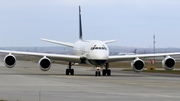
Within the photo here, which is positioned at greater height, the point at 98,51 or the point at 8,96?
the point at 98,51

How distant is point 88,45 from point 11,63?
24.6 feet

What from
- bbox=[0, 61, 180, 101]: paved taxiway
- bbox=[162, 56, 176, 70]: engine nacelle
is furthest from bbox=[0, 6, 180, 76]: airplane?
bbox=[0, 61, 180, 101]: paved taxiway

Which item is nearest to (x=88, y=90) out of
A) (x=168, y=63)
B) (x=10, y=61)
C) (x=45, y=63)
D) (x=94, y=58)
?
(x=94, y=58)

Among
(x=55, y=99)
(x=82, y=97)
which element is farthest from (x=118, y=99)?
(x=55, y=99)

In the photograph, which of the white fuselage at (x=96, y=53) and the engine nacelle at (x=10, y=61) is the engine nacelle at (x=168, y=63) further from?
the engine nacelle at (x=10, y=61)

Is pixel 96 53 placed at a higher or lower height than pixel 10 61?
higher

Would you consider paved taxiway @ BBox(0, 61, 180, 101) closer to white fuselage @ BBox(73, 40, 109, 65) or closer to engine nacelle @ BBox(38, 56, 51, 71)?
white fuselage @ BBox(73, 40, 109, 65)

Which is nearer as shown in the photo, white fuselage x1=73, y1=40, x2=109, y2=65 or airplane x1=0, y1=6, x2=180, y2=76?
white fuselage x1=73, y1=40, x2=109, y2=65

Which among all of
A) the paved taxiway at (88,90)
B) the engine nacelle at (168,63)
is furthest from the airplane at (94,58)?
the paved taxiway at (88,90)

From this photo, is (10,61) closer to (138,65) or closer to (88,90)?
(138,65)

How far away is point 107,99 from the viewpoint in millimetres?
14328

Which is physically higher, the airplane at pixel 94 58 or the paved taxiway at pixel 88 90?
the airplane at pixel 94 58

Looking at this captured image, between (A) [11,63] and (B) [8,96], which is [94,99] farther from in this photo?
(A) [11,63]

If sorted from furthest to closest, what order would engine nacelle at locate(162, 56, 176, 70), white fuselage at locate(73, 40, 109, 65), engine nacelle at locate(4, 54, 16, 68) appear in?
engine nacelle at locate(162, 56, 176, 70)
engine nacelle at locate(4, 54, 16, 68)
white fuselage at locate(73, 40, 109, 65)
